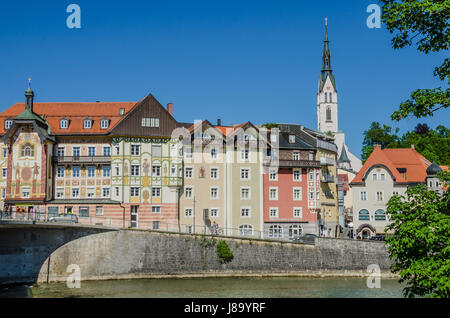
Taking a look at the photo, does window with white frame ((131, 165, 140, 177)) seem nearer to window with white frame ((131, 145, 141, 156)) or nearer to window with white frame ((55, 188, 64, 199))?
window with white frame ((131, 145, 141, 156))

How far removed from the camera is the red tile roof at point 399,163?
2653 inches

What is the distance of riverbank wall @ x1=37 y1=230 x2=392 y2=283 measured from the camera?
163ft

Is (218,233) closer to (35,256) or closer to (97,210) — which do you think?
(97,210)

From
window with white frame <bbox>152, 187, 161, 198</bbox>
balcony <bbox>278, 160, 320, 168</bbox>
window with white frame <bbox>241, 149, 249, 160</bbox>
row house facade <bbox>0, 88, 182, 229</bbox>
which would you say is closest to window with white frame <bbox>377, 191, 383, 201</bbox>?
balcony <bbox>278, 160, 320, 168</bbox>

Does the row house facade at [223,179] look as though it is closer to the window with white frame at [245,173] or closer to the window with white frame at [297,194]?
the window with white frame at [245,173]

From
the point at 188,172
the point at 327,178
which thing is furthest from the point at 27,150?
the point at 327,178

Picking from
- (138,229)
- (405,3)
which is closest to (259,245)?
(138,229)

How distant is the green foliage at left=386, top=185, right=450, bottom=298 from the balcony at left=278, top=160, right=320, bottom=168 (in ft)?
149

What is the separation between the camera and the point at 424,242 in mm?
14719

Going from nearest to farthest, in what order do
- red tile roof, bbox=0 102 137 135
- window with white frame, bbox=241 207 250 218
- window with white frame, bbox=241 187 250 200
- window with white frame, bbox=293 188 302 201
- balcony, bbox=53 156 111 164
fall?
balcony, bbox=53 156 111 164
red tile roof, bbox=0 102 137 135
window with white frame, bbox=241 207 250 218
window with white frame, bbox=241 187 250 200
window with white frame, bbox=293 188 302 201

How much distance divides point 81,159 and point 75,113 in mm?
6229

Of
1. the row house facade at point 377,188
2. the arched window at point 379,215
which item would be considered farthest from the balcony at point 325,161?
the arched window at point 379,215

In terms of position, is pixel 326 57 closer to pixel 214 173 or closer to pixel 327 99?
pixel 327 99

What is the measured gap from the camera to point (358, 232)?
66.4 meters
